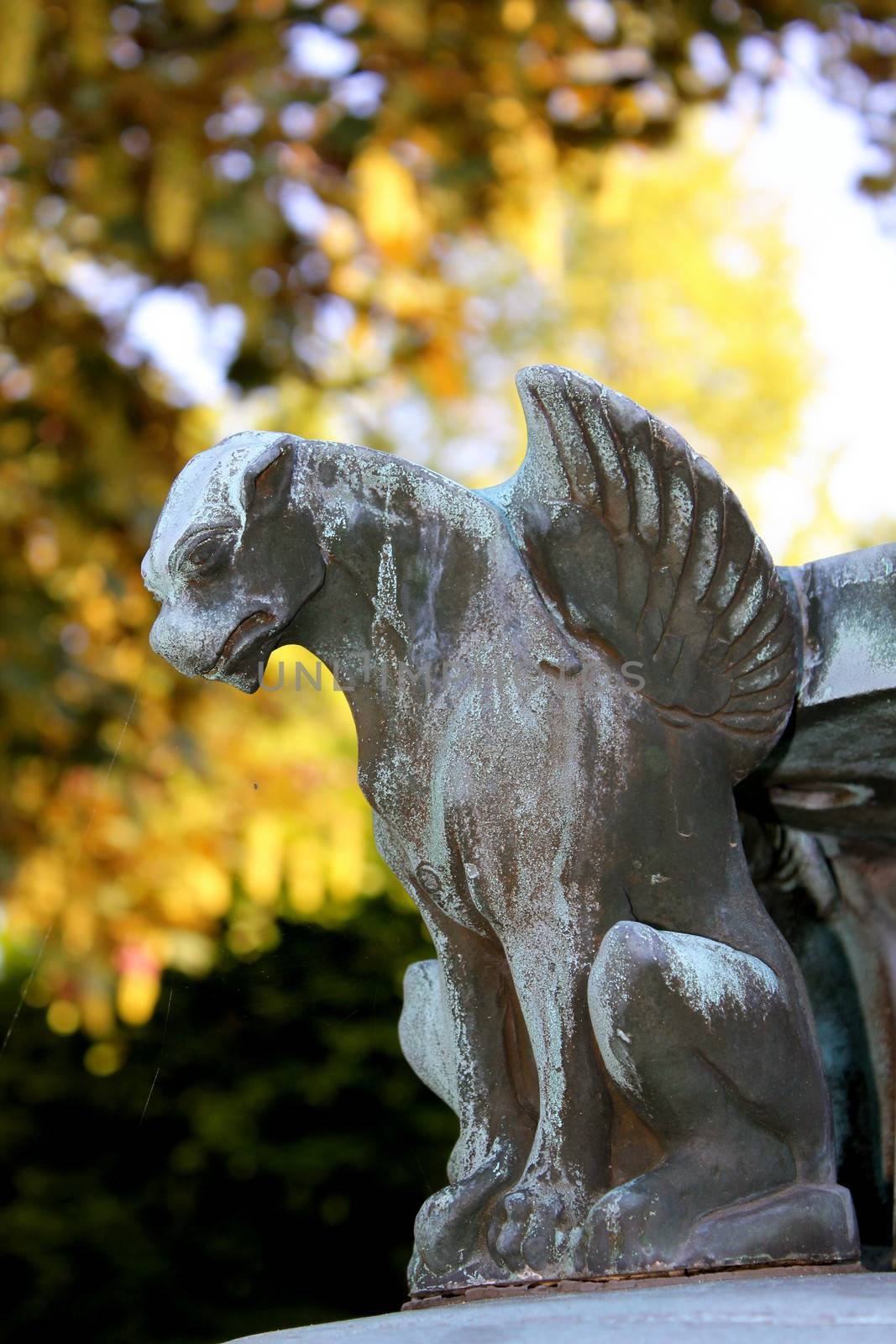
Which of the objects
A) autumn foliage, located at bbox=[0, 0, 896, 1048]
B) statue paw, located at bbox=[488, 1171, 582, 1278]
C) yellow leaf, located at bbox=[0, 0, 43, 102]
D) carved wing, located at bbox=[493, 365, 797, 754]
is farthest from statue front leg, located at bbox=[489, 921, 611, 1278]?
yellow leaf, located at bbox=[0, 0, 43, 102]

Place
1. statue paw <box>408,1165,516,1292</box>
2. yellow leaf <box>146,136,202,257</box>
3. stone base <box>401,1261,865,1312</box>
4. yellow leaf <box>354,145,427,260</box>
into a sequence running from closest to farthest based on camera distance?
stone base <box>401,1261,865,1312</box> → statue paw <box>408,1165,516,1292</box> → yellow leaf <box>146,136,202,257</box> → yellow leaf <box>354,145,427,260</box>

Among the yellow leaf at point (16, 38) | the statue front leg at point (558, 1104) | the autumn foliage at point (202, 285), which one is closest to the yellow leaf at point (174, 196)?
the autumn foliage at point (202, 285)

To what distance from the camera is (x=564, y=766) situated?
167 cm

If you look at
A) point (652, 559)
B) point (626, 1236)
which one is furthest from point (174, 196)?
point (626, 1236)

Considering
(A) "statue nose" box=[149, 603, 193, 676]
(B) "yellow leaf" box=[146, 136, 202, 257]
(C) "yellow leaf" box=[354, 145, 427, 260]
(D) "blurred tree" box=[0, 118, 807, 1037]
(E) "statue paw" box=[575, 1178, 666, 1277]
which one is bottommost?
(E) "statue paw" box=[575, 1178, 666, 1277]

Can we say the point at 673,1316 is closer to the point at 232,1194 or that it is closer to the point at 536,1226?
the point at 536,1226

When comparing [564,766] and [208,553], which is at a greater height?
[208,553]

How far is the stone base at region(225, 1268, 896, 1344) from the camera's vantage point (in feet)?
4.18

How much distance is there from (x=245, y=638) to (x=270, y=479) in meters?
0.18

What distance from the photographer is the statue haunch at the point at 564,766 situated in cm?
163

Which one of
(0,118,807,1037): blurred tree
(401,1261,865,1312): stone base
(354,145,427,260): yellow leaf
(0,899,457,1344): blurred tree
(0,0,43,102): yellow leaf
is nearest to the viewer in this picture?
(401,1261,865,1312): stone base

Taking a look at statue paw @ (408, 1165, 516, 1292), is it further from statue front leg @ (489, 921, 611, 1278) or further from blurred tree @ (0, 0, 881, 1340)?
blurred tree @ (0, 0, 881, 1340)

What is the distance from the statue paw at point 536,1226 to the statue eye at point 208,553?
73cm

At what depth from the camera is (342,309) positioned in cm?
510
